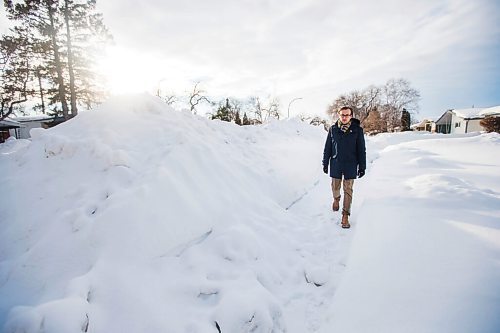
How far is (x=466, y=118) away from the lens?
37.9 metres

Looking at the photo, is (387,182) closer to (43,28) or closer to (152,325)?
(152,325)

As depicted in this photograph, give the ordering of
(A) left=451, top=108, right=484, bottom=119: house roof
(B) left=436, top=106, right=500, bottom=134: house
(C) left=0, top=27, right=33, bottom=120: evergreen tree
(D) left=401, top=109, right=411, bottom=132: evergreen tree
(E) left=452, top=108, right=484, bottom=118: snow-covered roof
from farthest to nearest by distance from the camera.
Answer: (D) left=401, top=109, right=411, bottom=132: evergreen tree
(E) left=452, top=108, right=484, bottom=118: snow-covered roof
(A) left=451, top=108, right=484, bottom=119: house roof
(B) left=436, top=106, right=500, bottom=134: house
(C) left=0, top=27, right=33, bottom=120: evergreen tree

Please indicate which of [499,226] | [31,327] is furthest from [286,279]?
[499,226]

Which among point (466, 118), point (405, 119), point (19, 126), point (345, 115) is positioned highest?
point (405, 119)

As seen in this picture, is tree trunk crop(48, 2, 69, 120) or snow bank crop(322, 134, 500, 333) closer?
snow bank crop(322, 134, 500, 333)

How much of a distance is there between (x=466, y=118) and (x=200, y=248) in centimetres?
4966

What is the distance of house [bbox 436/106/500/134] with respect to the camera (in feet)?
116

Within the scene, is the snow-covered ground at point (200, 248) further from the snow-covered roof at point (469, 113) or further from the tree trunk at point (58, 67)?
the snow-covered roof at point (469, 113)

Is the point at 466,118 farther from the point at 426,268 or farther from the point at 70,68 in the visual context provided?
the point at 70,68

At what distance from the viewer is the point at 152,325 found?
198cm

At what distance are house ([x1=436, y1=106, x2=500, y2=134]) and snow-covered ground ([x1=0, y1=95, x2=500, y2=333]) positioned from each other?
42.7m

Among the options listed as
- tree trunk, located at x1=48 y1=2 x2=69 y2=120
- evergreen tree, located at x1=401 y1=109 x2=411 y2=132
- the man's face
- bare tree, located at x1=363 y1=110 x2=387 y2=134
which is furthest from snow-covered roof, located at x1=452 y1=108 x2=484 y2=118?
tree trunk, located at x1=48 y1=2 x2=69 y2=120

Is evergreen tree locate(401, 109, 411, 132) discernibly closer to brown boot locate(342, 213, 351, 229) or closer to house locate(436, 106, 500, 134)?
house locate(436, 106, 500, 134)

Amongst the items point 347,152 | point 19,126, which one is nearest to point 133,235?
point 347,152
